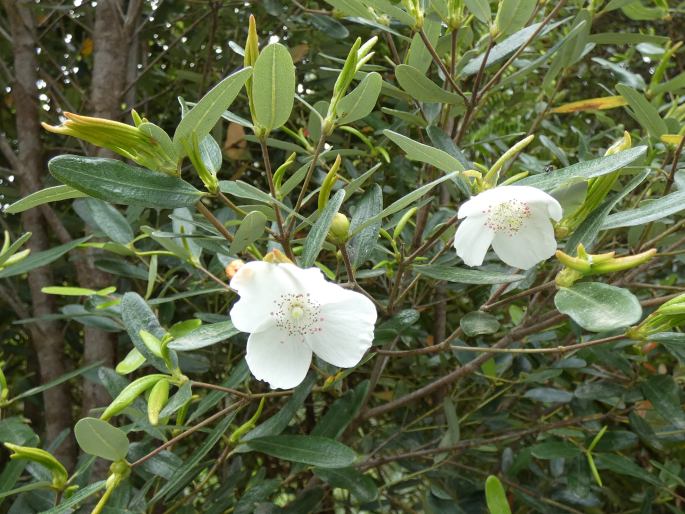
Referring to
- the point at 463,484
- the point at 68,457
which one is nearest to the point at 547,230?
the point at 463,484

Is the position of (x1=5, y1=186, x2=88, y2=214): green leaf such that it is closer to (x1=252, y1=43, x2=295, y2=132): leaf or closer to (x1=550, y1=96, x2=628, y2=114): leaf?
(x1=252, y1=43, x2=295, y2=132): leaf

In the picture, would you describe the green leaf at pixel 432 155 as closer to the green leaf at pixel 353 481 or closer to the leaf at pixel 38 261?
the green leaf at pixel 353 481

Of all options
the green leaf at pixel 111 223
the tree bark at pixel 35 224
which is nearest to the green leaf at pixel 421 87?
the green leaf at pixel 111 223

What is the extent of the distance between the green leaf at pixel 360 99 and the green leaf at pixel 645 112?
44cm

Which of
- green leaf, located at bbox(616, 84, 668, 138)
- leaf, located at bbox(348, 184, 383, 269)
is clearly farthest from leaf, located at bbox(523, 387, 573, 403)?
leaf, located at bbox(348, 184, 383, 269)

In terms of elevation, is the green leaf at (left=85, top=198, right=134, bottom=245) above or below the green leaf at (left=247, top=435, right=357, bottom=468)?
above

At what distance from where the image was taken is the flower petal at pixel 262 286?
2.11ft

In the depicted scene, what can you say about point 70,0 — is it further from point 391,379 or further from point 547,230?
point 547,230

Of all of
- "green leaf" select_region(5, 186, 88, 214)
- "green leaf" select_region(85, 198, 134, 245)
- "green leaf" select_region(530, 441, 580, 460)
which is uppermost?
"green leaf" select_region(5, 186, 88, 214)

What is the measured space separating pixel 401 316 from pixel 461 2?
451mm

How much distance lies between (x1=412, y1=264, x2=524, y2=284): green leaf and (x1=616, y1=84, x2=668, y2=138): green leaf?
43 cm

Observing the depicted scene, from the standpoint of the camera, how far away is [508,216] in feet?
2.52

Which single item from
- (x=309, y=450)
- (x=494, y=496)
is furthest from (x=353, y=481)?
(x=494, y=496)

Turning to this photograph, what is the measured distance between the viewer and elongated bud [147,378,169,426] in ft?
2.63
